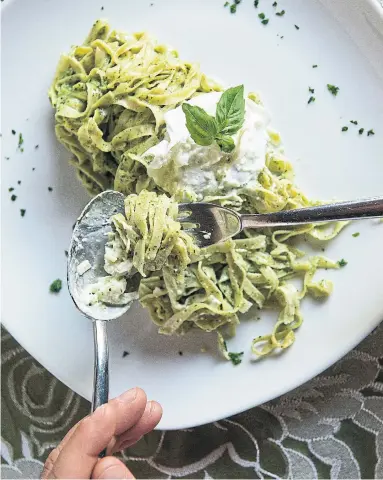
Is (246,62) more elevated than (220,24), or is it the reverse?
(220,24)

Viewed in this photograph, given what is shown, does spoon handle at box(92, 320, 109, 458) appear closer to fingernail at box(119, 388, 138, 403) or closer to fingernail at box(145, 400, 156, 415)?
fingernail at box(119, 388, 138, 403)

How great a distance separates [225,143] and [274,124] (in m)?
0.42

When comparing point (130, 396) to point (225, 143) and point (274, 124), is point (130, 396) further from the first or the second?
point (274, 124)

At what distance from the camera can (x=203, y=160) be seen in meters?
2.56

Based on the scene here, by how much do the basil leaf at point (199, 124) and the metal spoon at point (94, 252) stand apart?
41 centimetres

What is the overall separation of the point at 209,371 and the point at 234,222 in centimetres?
68

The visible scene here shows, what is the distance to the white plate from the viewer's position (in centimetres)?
273

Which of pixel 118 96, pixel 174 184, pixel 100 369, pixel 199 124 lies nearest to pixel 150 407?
pixel 100 369

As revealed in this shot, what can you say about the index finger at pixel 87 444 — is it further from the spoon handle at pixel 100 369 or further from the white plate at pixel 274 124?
the white plate at pixel 274 124

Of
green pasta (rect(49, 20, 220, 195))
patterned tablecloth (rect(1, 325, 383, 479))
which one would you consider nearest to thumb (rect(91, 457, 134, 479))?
patterned tablecloth (rect(1, 325, 383, 479))

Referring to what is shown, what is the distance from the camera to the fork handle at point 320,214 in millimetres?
2361

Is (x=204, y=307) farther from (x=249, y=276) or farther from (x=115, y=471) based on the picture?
(x=115, y=471)

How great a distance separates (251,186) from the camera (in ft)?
8.60

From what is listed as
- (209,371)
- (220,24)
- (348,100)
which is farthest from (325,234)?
(220,24)
